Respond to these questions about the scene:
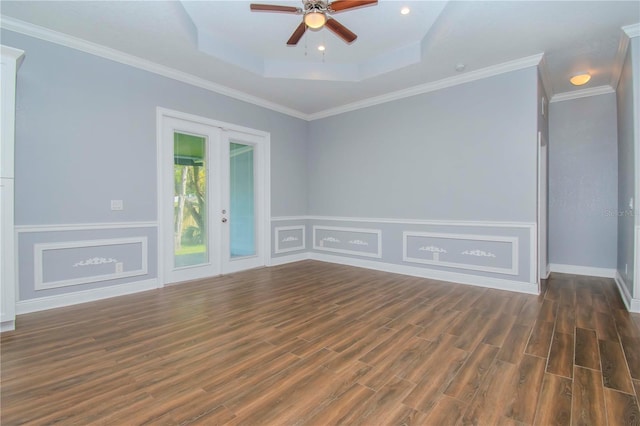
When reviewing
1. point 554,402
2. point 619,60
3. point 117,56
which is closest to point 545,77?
point 619,60

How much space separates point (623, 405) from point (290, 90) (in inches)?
202

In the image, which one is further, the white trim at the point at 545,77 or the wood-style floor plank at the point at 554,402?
the white trim at the point at 545,77

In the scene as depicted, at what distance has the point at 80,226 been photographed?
3551mm

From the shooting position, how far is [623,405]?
176 centimetres

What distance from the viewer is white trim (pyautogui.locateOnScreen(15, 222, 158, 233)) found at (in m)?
3.22

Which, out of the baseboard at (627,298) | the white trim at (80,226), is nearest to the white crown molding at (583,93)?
the baseboard at (627,298)

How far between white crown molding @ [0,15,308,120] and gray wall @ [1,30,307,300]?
0.06 metres

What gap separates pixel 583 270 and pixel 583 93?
2.91 m

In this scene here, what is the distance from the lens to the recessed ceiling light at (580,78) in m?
4.29

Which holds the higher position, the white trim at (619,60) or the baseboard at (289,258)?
the white trim at (619,60)

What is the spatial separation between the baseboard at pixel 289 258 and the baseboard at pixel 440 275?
420 mm

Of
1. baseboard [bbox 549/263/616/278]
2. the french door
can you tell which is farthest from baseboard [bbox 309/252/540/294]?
baseboard [bbox 549/263/616/278]

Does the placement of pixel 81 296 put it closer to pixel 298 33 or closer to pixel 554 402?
pixel 298 33

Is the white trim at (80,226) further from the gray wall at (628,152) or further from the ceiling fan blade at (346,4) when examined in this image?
the gray wall at (628,152)
